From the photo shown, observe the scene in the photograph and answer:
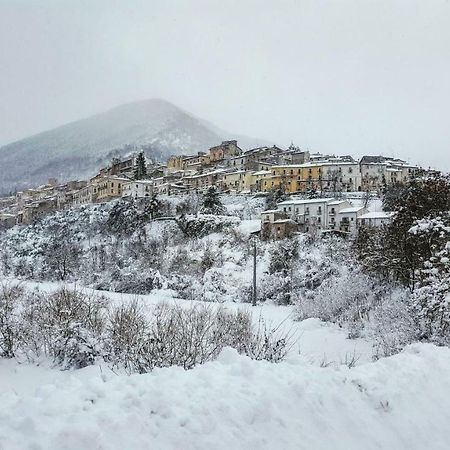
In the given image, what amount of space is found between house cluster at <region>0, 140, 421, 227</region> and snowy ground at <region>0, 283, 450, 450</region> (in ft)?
224

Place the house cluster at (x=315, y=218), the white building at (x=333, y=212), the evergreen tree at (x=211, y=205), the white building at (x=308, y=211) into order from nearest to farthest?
the house cluster at (x=315, y=218), the white building at (x=333, y=212), the white building at (x=308, y=211), the evergreen tree at (x=211, y=205)

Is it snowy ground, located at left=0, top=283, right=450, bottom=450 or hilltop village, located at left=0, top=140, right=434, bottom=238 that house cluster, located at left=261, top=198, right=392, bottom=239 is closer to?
hilltop village, located at left=0, top=140, right=434, bottom=238

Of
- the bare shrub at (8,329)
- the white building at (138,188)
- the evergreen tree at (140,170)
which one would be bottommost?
the bare shrub at (8,329)

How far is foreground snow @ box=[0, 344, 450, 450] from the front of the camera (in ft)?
13.7

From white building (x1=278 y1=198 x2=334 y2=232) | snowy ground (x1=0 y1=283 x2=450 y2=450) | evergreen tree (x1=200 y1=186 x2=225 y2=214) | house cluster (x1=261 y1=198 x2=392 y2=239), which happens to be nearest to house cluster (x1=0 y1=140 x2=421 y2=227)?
white building (x1=278 y1=198 x2=334 y2=232)

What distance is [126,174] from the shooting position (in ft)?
333

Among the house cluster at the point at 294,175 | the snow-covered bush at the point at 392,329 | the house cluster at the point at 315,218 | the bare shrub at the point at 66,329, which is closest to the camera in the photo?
the bare shrub at the point at 66,329

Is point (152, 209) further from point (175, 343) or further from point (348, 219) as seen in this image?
point (175, 343)

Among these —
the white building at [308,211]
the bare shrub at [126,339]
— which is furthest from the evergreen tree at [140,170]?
the bare shrub at [126,339]

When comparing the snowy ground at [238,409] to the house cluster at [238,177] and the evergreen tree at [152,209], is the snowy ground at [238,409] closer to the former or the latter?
the evergreen tree at [152,209]

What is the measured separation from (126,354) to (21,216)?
104289 millimetres

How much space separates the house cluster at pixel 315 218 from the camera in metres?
53.9

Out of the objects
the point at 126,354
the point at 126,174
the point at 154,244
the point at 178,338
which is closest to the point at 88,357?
the point at 126,354

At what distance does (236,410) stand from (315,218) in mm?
57389
